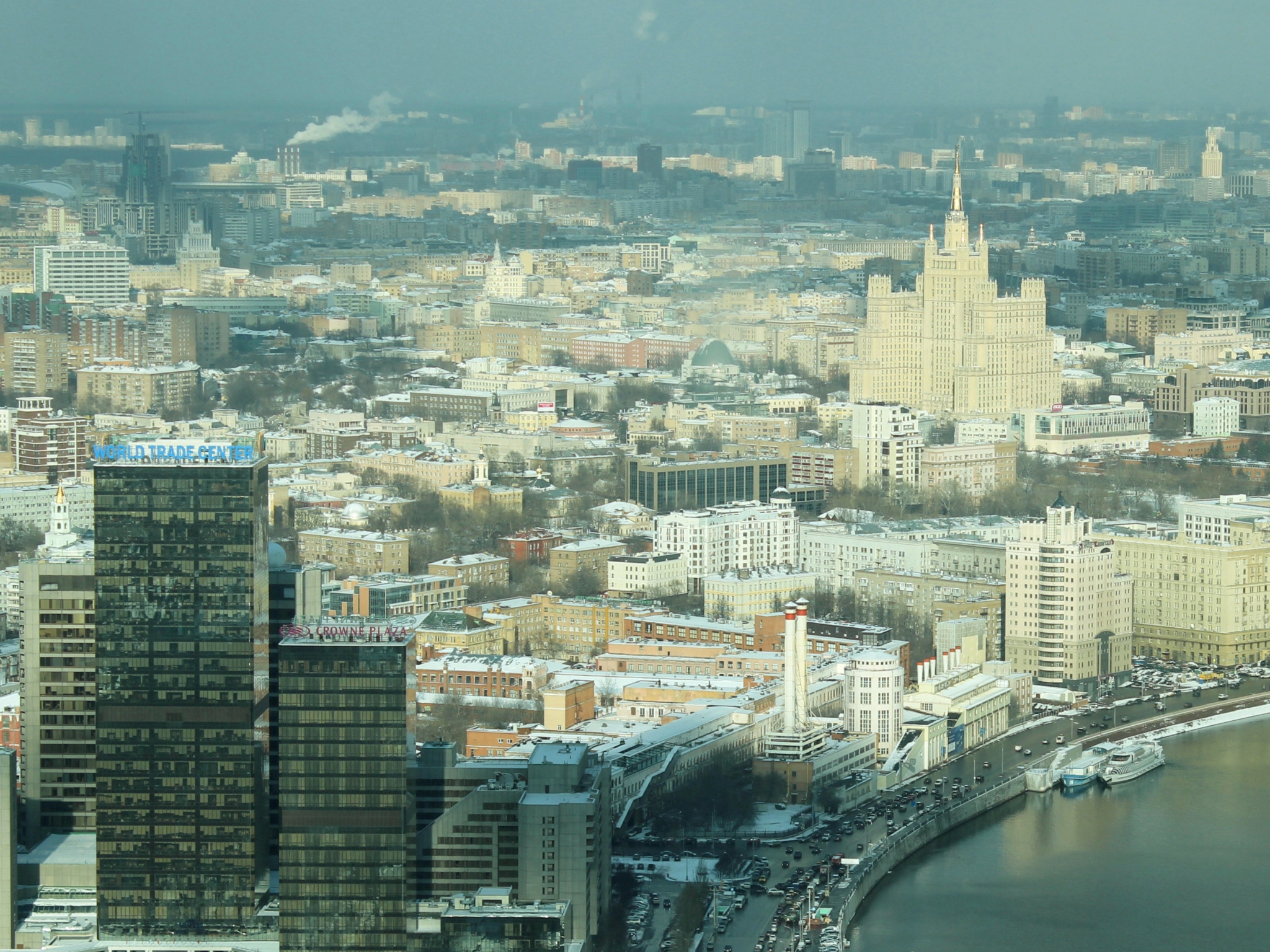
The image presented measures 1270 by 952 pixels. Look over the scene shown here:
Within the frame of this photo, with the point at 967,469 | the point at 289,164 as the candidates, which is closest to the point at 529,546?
the point at 967,469

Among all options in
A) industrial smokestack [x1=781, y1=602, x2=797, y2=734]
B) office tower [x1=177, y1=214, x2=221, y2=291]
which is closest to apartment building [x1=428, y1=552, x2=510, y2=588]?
industrial smokestack [x1=781, y1=602, x2=797, y2=734]

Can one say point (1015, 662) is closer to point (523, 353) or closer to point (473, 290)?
point (523, 353)

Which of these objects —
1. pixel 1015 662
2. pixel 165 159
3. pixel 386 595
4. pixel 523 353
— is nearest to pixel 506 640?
pixel 386 595

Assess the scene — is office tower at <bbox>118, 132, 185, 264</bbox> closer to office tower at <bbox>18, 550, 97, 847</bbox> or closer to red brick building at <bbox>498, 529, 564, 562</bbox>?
red brick building at <bbox>498, 529, 564, 562</bbox>

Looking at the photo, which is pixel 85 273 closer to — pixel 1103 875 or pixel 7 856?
pixel 1103 875

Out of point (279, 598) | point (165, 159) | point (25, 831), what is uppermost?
point (165, 159)

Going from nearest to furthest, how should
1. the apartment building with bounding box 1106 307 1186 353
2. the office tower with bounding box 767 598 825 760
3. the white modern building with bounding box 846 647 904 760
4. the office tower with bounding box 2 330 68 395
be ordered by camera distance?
the office tower with bounding box 767 598 825 760 → the white modern building with bounding box 846 647 904 760 → the office tower with bounding box 2 330 68 395 → the apartment building with bounding box 1106 307 1186 353
